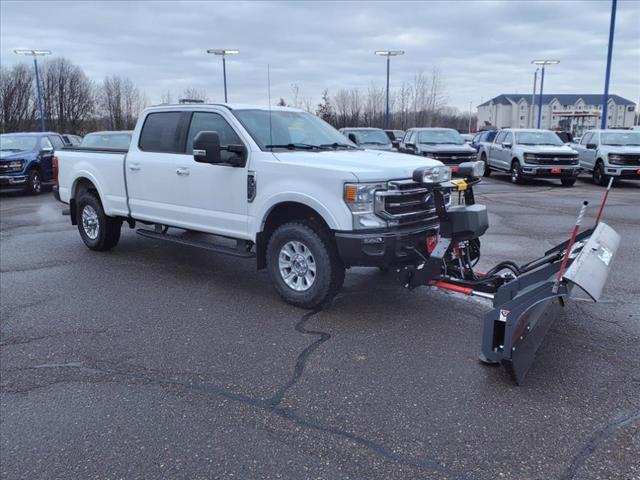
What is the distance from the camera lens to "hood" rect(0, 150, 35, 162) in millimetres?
16453

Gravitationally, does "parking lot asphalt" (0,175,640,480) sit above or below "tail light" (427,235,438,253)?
below

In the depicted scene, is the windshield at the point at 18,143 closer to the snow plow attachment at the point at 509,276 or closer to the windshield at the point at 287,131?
the windshield at the point at 287,131

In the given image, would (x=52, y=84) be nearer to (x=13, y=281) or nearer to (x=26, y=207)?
(x=26, y=207)

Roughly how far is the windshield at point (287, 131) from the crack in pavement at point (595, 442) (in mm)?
3986

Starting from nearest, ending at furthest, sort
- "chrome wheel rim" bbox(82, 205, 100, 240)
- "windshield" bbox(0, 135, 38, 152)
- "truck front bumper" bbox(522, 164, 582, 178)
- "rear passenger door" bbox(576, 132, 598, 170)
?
"chrome wheel rim" bbox(82, 205, 100, 240)
"windshield" bbox(0, 135, 38, 152)
"truck front bumper" bbox(522, 164, 582, 178)
"rear passenger door" bbox(576, 132, 598, 170)

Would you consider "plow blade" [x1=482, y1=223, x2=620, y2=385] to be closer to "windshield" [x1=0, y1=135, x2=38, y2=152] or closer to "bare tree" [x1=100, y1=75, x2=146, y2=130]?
"windshield" [x1=0, y1=135, x2=38, y2=152]

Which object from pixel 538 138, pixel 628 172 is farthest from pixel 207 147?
pixel 538 138

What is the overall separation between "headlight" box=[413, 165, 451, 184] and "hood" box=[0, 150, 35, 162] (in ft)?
49.1

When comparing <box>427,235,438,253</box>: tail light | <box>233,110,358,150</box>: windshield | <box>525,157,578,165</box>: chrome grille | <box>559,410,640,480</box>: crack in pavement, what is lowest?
<box>559,410,640,480</box>: crack in pavement

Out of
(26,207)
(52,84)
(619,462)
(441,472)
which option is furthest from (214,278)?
(52,84)

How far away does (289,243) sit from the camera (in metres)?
5.74

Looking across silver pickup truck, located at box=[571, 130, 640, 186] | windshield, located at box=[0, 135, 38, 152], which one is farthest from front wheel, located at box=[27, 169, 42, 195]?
silver pickup truck, located at box=[571, 130, 640, 186]

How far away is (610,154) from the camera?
18094 millimetres

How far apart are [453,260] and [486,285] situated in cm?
52
